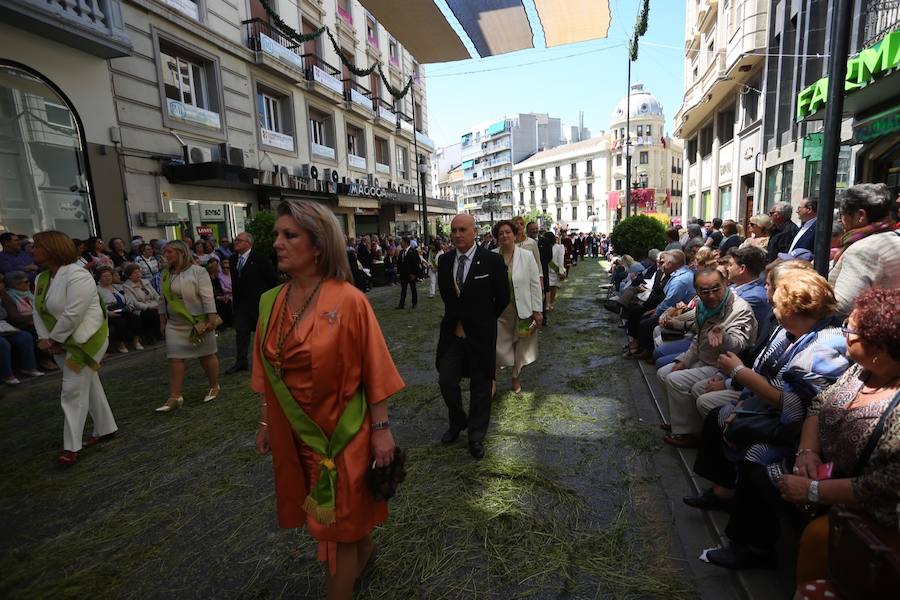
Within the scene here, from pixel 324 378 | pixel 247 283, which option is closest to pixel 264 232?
pixel 247 283

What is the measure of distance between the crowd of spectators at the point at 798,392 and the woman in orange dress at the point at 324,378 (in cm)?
187

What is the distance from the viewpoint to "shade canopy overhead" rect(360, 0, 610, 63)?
6098 millimetres

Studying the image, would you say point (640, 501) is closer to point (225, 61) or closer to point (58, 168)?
point (58, 168)


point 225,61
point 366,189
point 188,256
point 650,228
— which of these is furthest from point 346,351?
point 366,189

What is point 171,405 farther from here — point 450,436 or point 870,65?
point 870,65

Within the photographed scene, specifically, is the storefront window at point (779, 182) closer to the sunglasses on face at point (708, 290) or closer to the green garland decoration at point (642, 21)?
the green garland decoration at point (642, 21)

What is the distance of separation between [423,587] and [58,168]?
460 inches

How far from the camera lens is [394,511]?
3.15m

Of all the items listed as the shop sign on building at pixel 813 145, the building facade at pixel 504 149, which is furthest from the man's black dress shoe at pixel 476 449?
the building facade at pixel 504 149

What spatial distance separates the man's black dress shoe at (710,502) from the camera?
296 cm

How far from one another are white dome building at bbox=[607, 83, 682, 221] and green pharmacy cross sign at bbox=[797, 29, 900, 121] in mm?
54846

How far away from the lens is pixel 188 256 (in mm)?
5176

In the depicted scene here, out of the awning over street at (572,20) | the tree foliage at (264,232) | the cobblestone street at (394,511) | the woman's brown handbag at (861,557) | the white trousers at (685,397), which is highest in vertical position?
the awning over street at (572,20)

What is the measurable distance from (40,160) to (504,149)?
87.1m
